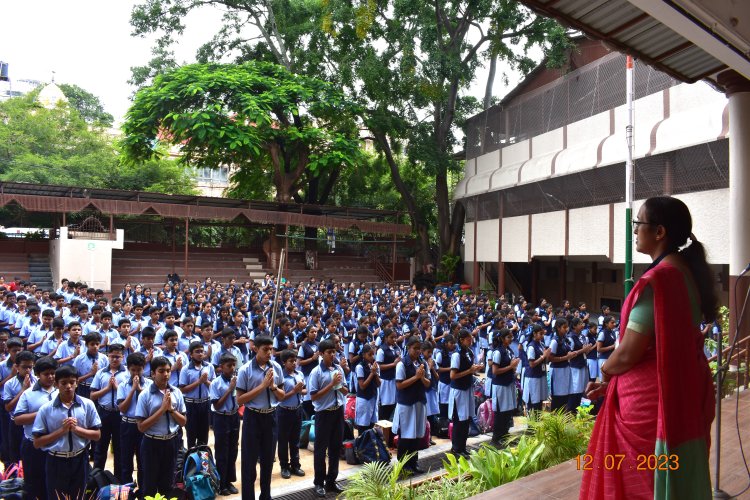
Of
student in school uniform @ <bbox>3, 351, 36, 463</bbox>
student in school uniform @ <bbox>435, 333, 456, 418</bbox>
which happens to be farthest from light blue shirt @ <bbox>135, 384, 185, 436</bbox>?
student in school uniform @ <bbox>435, 333, 456, 418</bbox>

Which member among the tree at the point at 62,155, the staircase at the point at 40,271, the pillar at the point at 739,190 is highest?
the tree at the point at 62,155

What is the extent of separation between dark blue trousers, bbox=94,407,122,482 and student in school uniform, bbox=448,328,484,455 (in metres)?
4.10

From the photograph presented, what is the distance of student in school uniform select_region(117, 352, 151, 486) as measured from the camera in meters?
5.62

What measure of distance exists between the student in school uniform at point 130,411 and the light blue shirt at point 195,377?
0.92 meters

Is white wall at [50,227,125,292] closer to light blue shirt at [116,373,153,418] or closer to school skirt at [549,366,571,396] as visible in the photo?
light blue shirt at [116,373,153,418]

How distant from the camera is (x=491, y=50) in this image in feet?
80.3

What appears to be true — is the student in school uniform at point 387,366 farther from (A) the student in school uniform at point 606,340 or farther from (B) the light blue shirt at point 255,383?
(A) the student in school uniform at point 606,340

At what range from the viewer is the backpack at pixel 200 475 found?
5.75m

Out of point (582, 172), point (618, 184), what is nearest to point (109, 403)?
point (618, 184)

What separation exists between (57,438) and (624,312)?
16.0 feet

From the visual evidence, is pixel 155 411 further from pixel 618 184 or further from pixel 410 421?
pixel 618 184

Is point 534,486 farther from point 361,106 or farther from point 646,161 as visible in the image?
point 361,106

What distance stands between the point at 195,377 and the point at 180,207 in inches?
646

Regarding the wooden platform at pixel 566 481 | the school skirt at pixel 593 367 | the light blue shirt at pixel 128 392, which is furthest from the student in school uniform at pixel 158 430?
the school skirt at pixel 593 367
